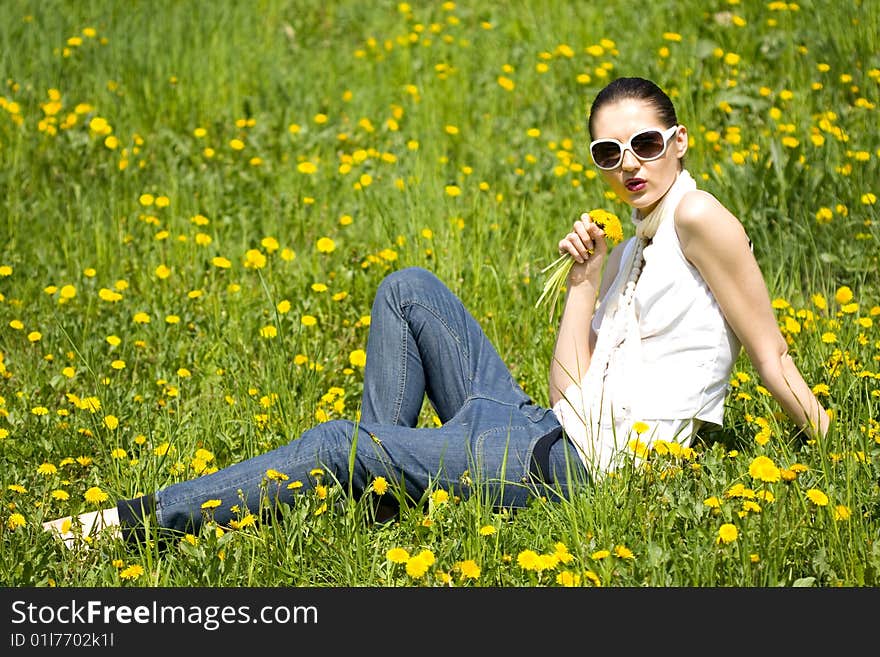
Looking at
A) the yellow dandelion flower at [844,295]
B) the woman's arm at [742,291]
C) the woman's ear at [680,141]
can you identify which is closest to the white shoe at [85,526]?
the woman's arm at [742,291]

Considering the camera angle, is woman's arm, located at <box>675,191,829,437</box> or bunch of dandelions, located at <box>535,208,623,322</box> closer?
woman's arm, located at <box>675,191,829,437</box>

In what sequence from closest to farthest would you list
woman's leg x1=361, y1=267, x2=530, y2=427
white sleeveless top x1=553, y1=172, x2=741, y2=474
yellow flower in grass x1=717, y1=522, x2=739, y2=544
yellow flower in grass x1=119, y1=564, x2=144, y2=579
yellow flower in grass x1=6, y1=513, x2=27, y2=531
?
yellow flower in grass x1=717, y1=522, x2=739, y2=544, yellow flower in grass x1=119, y1=564, x2=144, y2=579, yellow flower in grass x1=6, y1=513, x2=27, y2=531, white sleeveless top x1=553, y1=172, x2=741, y2=474, woman's leg x1=361, y1=267, x2=530, y2=427

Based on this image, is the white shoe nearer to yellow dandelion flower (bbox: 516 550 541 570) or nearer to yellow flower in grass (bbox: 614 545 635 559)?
yellow dandelion flower (bbox: 516 550 541 570)

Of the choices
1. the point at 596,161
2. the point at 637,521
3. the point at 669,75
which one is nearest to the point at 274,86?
the point at 669,75

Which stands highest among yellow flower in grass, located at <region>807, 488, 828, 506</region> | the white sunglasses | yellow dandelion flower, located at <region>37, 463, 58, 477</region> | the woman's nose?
the white sunglasses

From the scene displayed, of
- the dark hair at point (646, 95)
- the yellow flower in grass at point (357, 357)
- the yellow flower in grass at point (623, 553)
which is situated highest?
the dark hair at point (646, 95)

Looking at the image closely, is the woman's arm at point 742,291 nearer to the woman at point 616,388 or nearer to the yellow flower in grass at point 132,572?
the woman at point 616,388

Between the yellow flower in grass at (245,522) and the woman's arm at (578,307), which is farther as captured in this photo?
the woman's arm at (578,307)

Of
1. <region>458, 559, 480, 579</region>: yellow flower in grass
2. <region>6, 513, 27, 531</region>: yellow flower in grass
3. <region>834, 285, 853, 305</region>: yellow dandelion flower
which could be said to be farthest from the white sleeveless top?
<region>6, 513, 27, 531</region>: yellow flower in grass

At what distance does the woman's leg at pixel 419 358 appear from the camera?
9.86 feet

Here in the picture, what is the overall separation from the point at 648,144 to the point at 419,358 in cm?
81

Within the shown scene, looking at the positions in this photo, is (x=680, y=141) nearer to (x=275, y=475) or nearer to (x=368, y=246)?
(x=275, y=475)

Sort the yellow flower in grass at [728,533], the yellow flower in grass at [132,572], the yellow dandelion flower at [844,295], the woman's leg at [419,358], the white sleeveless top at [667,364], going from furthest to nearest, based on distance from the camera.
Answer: the yellow dandelion flower at [844,295]
the woman's leg at [419,358]
the white sleeveless top at [667,364]
the yellow flower in grass at [132,572]
the yellow flower in grass at [728,533]

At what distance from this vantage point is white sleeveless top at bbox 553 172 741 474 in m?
2.73
